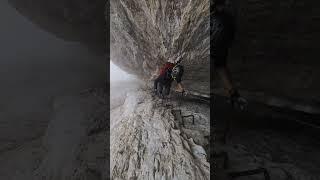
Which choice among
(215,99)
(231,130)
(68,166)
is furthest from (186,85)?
(68,166)

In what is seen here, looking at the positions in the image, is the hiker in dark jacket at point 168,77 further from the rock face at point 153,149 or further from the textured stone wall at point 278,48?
the textured stone wall at point 278,48

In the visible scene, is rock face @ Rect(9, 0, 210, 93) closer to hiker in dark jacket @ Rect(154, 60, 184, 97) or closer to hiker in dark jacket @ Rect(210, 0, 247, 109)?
hiker in dark jacket @ Rect(210, 0, 247, 109)

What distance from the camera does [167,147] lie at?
15.8 ft

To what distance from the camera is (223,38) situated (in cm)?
507

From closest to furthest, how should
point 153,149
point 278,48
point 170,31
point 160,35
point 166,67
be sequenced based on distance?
1. point 153,149
2. point 166,67
3. point 170,31
4. point 160,35
5. point 278,48

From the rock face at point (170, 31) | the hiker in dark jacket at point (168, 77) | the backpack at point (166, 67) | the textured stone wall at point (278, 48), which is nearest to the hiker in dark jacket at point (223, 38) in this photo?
the rock face at point (170, 31)

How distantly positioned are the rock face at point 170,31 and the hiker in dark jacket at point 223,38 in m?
0.25

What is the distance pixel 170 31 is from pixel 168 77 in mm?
901

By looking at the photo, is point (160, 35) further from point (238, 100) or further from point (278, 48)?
point (278, 48)

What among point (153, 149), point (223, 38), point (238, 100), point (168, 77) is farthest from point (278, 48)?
point (153, 149)

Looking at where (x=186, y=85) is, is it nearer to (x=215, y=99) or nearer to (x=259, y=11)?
(x=215, y=99)

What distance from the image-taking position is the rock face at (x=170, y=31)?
5.58 meters

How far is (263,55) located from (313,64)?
97 cm

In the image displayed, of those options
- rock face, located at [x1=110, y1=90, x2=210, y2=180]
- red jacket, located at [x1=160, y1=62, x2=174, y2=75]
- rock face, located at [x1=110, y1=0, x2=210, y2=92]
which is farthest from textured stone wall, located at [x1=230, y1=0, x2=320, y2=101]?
rock face, located at [x1=110, y1=90, x2=210, y2=180]
